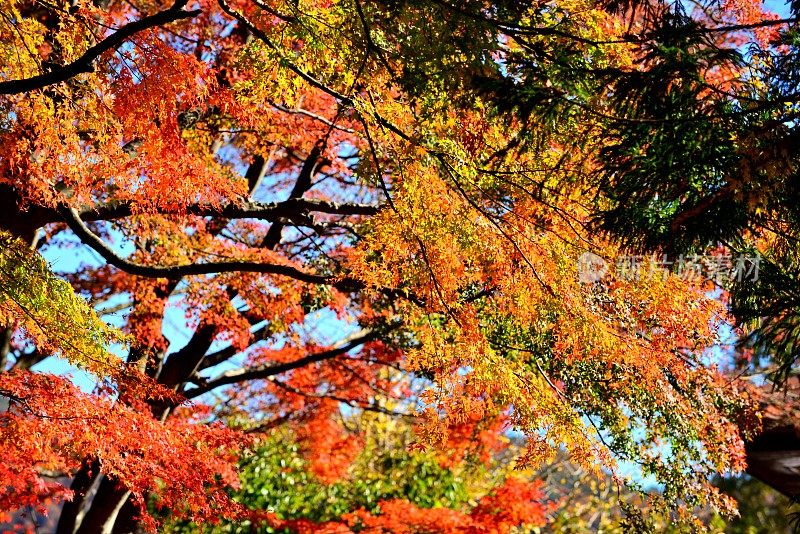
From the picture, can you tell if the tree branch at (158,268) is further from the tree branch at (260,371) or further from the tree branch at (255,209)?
the tree branch at (260,371)

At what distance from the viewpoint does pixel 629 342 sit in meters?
6.30

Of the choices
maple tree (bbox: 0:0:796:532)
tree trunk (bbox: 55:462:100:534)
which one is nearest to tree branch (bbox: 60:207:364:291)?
maple tree (bbox: 0:0:796:532)

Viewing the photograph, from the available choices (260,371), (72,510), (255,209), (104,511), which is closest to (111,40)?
(255,209)

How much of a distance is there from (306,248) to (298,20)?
402 cm

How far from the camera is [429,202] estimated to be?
534 cm

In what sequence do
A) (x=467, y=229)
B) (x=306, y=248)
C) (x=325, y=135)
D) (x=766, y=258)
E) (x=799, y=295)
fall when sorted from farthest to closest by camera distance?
(x=306, y=248), (x=325, y=135), (x=467, y=229), (x=766, y=258), (x=799, y=295)

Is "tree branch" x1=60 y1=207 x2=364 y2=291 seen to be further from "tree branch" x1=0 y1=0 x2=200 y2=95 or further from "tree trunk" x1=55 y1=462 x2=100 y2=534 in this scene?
"tree trunk" x1=55 y1=462 x2=100 y2=534

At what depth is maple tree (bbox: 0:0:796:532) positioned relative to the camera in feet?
13.3

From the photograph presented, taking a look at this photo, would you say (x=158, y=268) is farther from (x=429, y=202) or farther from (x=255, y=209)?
(x=429, y=202)

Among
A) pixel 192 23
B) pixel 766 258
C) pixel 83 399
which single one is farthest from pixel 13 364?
pixel 766 258

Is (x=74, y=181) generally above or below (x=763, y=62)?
below

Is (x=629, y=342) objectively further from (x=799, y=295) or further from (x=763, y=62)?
(x=763, y=62)

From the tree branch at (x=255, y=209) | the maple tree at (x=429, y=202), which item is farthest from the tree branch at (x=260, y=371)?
the tree branch at (x=255, y=209)

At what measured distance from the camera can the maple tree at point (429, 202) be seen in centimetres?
405
